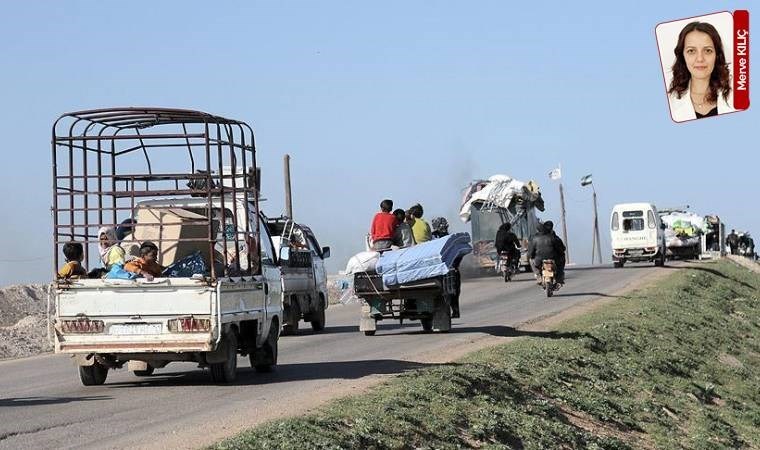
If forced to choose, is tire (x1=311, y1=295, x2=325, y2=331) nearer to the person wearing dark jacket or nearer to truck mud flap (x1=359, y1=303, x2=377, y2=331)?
truck mud flap (x1=359, y1=303, x2=377, y2=331)

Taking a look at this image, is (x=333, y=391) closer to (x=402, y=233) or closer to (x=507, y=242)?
(x=402, y=233)

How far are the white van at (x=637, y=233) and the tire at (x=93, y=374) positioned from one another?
1663 inches

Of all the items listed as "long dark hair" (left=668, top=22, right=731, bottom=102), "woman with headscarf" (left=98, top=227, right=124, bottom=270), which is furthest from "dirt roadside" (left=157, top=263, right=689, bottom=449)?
"long dark hair" (left=668, top=22, right=731, bottom=102)

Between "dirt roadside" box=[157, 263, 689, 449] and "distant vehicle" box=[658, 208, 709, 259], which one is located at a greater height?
"distant vehicle" box=[658, 208, 709, 259]

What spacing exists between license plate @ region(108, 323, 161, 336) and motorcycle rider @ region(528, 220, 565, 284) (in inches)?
792

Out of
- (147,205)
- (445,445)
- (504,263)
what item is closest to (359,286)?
(147,205)

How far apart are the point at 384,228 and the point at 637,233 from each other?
35061 millimetres

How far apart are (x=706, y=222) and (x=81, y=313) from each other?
6162 cm

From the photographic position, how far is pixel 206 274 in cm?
1683

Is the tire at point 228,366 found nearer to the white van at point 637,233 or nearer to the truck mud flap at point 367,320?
the truck mud flap at point 367,320

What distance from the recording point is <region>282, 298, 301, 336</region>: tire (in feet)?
89.2

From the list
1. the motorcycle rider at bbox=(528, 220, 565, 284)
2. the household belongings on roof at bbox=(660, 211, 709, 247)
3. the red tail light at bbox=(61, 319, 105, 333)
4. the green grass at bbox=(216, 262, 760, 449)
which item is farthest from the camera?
the household belongings on roof at bbox=(660, 211, 709, 247)

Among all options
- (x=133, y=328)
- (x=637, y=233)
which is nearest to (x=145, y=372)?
Result: (x=133, y=328)

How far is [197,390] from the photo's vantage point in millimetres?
16469
